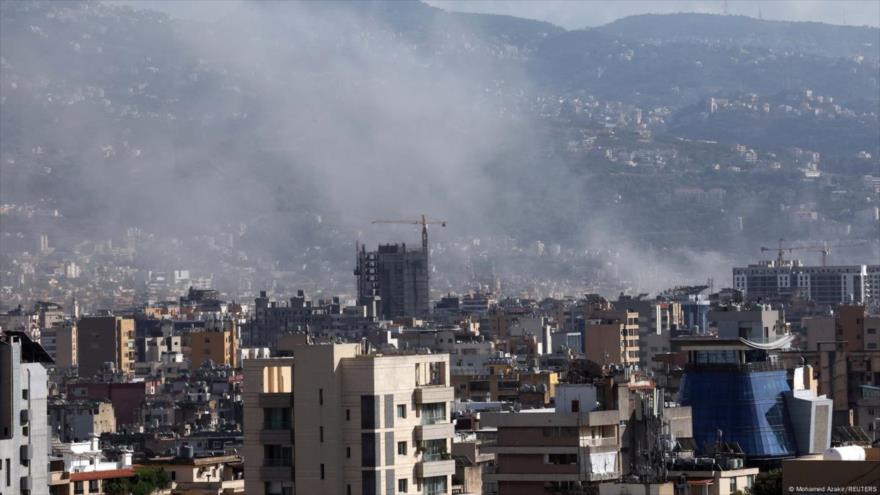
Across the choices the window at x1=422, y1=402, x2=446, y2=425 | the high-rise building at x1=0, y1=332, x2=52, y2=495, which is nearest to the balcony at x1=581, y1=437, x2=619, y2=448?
the window at x1=422, y1=402, x2=446, y2=425

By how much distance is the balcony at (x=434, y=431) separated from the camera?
41375mm

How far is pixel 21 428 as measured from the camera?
33.5 metres

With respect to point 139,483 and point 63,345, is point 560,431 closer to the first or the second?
point 139,483

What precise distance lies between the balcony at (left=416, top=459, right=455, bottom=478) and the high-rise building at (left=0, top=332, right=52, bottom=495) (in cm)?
826

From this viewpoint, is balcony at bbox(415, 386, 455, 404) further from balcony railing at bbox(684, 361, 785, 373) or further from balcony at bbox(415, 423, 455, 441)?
balcony railing at bbox(684, 361, 785, 373)

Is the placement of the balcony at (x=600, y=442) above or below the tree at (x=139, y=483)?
above

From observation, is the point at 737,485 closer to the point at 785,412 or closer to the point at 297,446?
the point at 297,446

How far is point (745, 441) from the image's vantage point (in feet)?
190

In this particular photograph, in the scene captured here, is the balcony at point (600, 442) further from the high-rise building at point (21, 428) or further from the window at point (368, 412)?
the high-rise building at point (21, 428)

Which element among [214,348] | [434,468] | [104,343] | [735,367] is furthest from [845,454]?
[104,343]

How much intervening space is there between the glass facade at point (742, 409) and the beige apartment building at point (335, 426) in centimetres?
1661

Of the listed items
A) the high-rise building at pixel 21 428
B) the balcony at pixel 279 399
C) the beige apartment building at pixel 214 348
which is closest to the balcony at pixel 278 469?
the balcony at pixel 279 399

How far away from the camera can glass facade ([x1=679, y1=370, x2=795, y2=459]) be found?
2280 inches

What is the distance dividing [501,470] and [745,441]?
1361 centimetres
